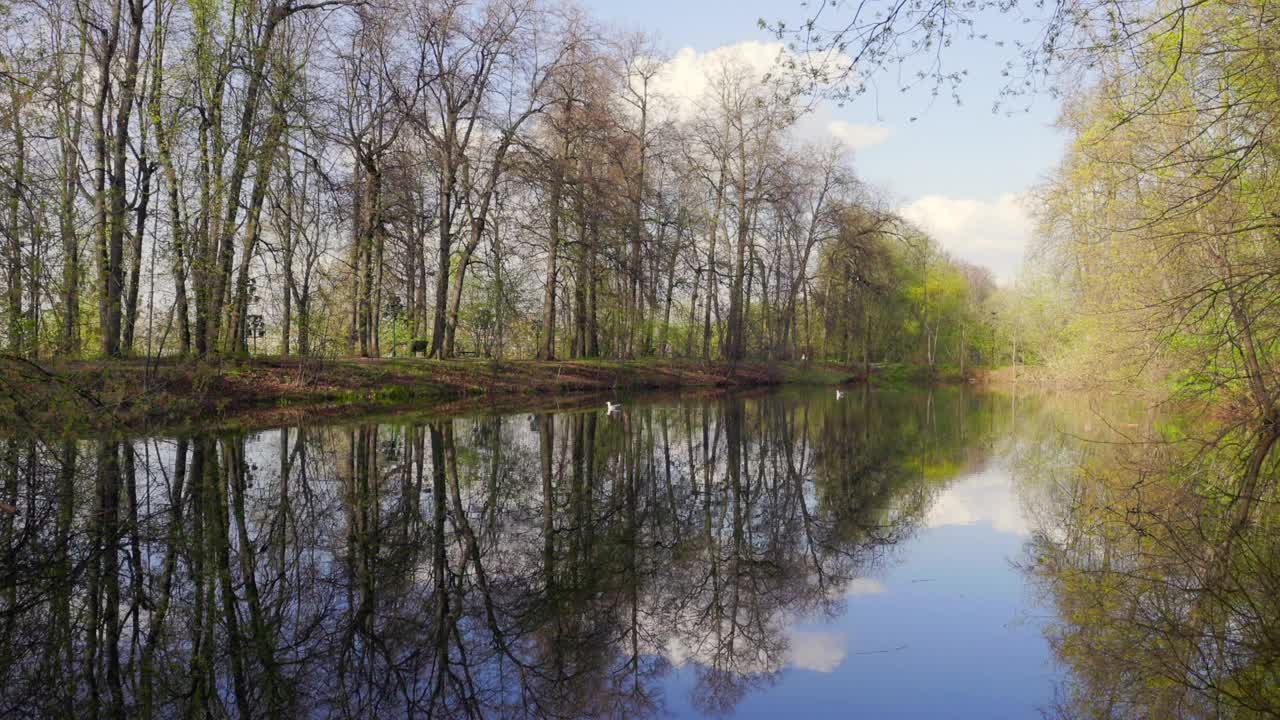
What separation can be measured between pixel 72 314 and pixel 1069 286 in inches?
930

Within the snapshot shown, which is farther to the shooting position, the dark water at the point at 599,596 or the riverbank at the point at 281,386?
the riverbank at the point at 281,386

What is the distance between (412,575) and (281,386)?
1398 centimetres

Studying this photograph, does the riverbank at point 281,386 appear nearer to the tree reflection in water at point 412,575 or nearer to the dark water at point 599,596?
the dark water at point 599,596

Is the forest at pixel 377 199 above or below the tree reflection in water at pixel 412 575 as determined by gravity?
above

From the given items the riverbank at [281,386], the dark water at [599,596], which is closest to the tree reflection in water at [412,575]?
the dark water at [599,596]

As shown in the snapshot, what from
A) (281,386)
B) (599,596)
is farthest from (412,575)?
(281,386)

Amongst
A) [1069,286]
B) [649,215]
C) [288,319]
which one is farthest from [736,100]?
[288,319]

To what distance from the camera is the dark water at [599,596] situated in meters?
3.61

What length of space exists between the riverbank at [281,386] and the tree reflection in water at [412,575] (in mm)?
794

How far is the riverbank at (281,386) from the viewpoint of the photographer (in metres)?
7.06

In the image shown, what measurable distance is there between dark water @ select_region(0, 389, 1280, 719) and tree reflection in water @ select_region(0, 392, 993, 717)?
0.09 ft

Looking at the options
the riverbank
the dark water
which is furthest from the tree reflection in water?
the riverbank

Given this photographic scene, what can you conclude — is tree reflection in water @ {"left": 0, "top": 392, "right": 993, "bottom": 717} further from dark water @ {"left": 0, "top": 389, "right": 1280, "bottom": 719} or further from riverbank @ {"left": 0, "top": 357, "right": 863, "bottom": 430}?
riverbank @ {"left": 0, "top": 357, "right": 863, "bottom": 430}

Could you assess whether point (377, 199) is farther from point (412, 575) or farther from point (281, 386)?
point (412, 575)
